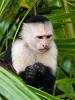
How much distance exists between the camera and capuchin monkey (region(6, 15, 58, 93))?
144 centimetres

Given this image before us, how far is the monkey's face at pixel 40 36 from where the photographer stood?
4.53 ft

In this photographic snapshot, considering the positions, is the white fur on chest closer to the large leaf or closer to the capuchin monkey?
the capuchin monkey

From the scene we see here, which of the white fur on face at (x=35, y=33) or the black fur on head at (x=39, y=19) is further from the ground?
the black fur on head at (x=39, y=19)

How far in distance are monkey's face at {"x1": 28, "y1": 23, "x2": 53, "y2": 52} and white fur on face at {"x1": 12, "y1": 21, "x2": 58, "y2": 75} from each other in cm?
2

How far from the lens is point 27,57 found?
1.49 metres

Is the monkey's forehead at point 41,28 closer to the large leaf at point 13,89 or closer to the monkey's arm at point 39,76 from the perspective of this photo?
the monkey's arm at point 39,76

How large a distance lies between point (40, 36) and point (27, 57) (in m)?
0.15

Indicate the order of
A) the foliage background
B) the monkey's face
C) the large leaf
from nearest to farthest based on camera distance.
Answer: the large leaf
the foliage background
the monkey's face

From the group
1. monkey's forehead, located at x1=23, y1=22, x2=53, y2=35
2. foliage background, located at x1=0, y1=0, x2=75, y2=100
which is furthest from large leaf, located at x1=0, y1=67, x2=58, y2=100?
monkey's forehead, located at x1=23, y1=22, x2=53, y2=35

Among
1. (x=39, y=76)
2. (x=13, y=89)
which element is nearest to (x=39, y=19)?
(x=39, y=76)

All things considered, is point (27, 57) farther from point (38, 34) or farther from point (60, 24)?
point (60, 24)

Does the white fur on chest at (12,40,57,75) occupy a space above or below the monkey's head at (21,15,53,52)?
below

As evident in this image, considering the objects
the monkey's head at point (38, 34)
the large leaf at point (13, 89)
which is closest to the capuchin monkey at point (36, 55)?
the monkey's head at point (38, 34)

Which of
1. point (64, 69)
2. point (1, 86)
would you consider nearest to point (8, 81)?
point (1, 86)
